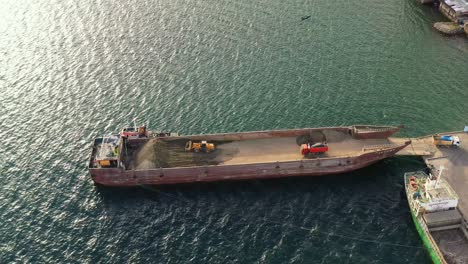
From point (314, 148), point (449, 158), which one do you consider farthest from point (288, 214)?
point (449, 158)

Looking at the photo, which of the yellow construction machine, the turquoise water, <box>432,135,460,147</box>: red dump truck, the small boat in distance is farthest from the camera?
the yellow construction machine

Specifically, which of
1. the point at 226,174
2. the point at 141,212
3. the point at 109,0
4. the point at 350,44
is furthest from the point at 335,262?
the point at 109,0

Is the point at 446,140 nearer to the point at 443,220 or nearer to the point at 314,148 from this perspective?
the point at 443,220

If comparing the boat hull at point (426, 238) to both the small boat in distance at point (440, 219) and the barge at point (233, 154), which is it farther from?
the barge at point (233, 154)

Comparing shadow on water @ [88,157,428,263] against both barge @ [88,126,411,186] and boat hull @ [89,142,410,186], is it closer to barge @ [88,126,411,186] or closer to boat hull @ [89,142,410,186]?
boat hull @ [89,142,410,186]

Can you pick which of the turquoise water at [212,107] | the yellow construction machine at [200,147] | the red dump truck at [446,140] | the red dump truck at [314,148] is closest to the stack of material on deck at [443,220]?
the turquoise water at [212,107]

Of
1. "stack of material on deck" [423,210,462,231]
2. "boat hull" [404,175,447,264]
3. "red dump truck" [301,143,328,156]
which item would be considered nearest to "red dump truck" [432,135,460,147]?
"boat hull" [404,175,447,264]

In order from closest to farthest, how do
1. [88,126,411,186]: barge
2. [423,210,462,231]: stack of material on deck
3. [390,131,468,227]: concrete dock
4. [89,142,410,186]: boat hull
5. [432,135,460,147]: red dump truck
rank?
1. [423,210,462,231]: stack of material on deck
2. [390,131,468,227]: concrete dock
3. [89,142,410,186]: boat hull
4. [88,126,411,186]: barge
5. [432,135,460,147]: red dump truck

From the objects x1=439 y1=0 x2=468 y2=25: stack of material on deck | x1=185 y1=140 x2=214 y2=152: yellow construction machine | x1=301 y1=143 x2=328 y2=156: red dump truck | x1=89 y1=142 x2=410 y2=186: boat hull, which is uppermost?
x1=439 y1=0 x2=468 y2=25: stack of material on deck
